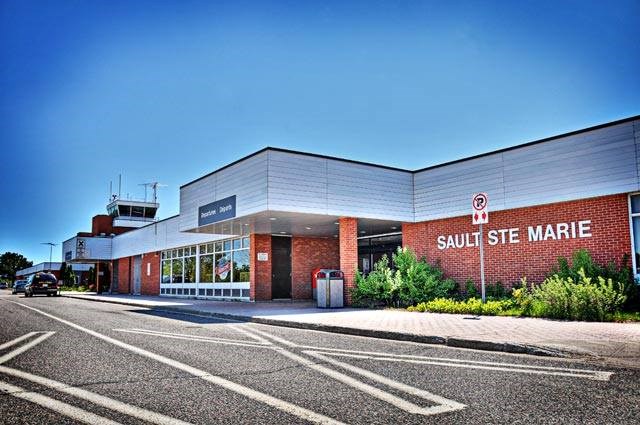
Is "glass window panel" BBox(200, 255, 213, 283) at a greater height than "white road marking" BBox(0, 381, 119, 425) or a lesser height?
greater

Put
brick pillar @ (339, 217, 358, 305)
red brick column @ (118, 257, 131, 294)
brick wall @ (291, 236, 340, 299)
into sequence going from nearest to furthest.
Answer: brick pillar @ (339, 217, 358, 305) < brick wall @ (291, 236, 340, 299) < red brick column @ (118, 257, 131, 294)

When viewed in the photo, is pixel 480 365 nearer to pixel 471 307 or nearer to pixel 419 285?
pixel 471 307

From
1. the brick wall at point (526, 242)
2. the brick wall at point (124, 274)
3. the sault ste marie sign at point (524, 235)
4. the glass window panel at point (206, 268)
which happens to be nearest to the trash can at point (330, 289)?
the brick wall at point (526, 242)

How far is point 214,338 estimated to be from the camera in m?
10.5

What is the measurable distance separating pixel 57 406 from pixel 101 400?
40 centimetres

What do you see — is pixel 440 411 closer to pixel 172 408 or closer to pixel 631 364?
pixel 172 408

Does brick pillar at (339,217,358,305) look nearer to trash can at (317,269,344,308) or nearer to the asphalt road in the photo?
trash can at (317,269,344,308)

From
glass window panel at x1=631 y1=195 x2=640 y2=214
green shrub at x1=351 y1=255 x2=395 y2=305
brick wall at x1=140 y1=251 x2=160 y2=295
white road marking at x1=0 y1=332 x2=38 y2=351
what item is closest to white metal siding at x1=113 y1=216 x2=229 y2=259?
brick wall at x1=140 y1=251 x2=160 y2=295

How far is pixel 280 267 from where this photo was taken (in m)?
27.1

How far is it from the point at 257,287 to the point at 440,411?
21.4m

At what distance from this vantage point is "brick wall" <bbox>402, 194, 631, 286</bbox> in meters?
15.1

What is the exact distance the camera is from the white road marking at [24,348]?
316 inches

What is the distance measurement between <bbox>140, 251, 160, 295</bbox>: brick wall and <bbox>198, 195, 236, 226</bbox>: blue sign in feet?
55.9

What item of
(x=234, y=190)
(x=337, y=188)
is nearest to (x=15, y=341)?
(x=234, y=190)
